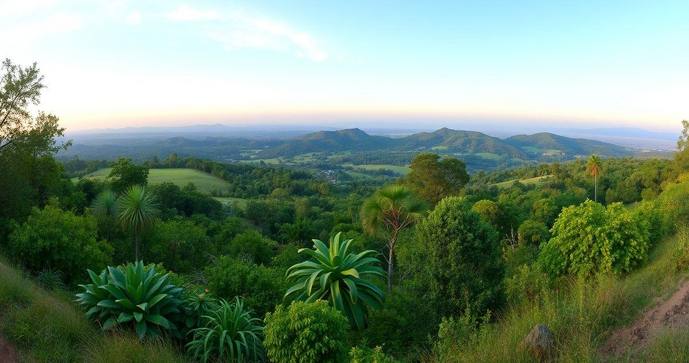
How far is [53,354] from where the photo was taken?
4293 mm

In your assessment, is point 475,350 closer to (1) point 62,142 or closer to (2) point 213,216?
(1) point 62,142

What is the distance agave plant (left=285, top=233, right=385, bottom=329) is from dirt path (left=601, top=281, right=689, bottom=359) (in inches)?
138

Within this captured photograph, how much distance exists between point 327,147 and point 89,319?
6823 inches

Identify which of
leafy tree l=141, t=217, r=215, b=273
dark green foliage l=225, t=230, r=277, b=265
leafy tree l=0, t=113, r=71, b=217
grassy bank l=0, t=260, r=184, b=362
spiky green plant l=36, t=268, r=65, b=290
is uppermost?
leafy tree l=0, t=113, r=71, b=217

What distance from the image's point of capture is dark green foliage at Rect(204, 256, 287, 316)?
22.8ft

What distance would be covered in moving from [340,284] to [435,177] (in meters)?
22.1

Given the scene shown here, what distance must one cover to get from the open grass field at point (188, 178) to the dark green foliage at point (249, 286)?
55.6 m

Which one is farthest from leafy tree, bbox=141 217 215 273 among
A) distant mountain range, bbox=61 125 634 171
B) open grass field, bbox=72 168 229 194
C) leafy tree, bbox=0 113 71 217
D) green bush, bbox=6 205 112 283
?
distant mountain range, bbox=61 125 634 171

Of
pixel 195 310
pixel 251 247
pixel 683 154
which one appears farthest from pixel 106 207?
pixel 683 154

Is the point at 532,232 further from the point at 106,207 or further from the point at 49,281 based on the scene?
the point at 49,281

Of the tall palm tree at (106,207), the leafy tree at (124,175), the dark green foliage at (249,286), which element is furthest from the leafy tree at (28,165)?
the dark green foliage at (249,286)

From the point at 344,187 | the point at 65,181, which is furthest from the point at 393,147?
the point at 65,181

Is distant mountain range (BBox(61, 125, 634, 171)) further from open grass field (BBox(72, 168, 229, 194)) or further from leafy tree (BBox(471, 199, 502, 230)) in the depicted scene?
leafy tree (BBox(471, 199, 502, 230))

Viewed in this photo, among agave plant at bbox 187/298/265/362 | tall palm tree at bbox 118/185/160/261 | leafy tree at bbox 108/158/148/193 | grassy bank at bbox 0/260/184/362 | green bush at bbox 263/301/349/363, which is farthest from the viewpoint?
leafy tree at bbox 108/158/148/193
